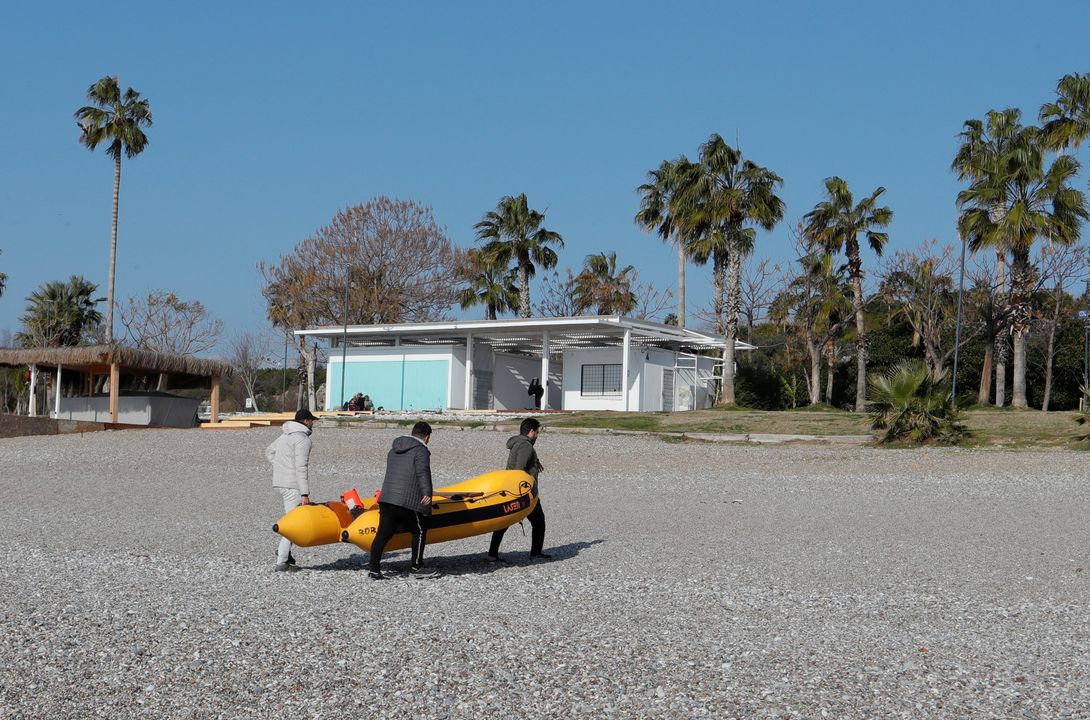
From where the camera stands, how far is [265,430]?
105 feet

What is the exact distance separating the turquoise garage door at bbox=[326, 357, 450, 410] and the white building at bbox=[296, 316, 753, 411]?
0.04 metres

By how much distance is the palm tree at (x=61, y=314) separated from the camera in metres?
54.3

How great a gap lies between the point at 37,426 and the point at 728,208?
79.3ft

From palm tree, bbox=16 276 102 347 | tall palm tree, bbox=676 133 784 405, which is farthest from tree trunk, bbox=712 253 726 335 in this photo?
palm tree, bbox=16 276 102 347

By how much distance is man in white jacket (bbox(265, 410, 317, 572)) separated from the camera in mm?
10102

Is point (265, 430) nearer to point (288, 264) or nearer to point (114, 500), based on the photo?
point (114, 500)

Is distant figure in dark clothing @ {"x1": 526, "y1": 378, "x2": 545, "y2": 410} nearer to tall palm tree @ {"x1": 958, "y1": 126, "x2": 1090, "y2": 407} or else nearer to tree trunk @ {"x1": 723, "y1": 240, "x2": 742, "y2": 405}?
tree trunk @ {"x1": 723, "y1": 240, "x2": 742, "y2": 405}

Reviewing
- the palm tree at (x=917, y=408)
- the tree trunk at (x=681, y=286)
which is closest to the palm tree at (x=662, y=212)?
the tree trunk at (x=681, y=286)

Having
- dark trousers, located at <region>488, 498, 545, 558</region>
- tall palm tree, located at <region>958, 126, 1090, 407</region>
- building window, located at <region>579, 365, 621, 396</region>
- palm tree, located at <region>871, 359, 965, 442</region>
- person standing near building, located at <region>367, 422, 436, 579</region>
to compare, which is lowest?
dark trousers, located at <region>488, 498, 545, 558</region>

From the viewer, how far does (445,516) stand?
32.9ft

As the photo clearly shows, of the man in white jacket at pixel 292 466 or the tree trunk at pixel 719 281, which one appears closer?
the man in white jacket at pixel 292 466

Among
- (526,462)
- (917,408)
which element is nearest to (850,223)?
(917,408)

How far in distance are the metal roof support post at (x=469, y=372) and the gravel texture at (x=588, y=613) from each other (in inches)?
903

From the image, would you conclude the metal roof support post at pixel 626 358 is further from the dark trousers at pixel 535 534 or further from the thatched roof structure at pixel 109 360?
the dark trousers at pixel 535 534
